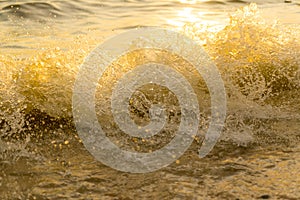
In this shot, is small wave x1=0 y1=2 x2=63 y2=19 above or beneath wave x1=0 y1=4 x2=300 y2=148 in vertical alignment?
above

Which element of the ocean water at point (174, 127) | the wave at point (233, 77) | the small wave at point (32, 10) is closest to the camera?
the ocean water at point (174, 127)

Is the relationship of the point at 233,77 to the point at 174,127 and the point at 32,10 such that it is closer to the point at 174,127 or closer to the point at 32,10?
the point at 174,127

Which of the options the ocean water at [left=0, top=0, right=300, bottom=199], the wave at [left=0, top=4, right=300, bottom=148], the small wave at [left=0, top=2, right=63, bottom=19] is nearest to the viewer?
the ocean water at [left=0, top=0, right=300, bottom=199]

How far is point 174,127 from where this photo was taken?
10.7ft

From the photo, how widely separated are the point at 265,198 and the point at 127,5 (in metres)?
7.89

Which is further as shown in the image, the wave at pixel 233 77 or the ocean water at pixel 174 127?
the wave at pixel 233 77

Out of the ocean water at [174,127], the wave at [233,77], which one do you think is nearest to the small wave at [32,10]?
the ocean water at [174,127]

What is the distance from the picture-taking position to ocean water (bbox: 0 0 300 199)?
94.7 inches

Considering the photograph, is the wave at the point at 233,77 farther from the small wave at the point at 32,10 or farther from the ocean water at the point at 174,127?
the small wave at the point at 32,10

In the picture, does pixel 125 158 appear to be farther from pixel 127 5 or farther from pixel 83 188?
pixel 127 5

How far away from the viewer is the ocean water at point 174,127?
94.7 inches

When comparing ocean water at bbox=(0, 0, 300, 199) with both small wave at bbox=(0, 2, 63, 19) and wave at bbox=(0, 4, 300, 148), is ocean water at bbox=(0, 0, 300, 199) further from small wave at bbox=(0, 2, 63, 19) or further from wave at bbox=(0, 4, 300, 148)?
small wave at bbox=(0, 2, 63, 19)

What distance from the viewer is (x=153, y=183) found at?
2.44 metres

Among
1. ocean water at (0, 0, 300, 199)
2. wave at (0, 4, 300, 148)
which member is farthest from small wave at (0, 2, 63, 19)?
wave at (0, 4, 300, 148)
